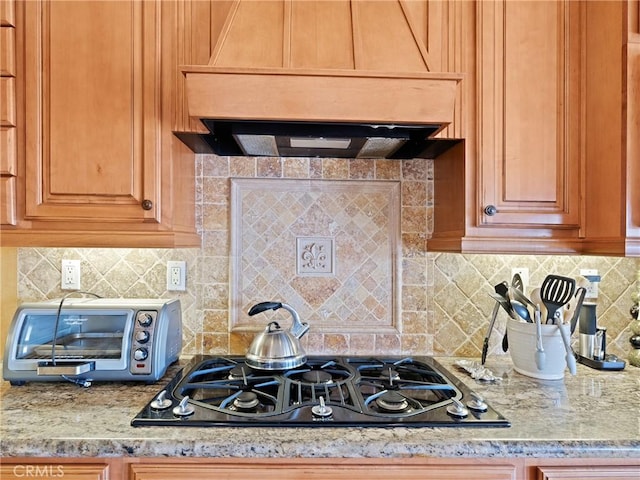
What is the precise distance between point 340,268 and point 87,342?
3.03 ft

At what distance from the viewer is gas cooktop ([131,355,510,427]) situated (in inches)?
39.2

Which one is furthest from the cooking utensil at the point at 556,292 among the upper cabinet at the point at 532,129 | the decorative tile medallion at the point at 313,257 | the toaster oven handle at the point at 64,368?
the toaster oven handle at the point at 64,368

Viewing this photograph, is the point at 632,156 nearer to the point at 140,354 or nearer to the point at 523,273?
the point at 523,273

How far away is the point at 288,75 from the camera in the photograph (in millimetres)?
1076

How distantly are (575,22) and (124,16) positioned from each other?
1.44 m

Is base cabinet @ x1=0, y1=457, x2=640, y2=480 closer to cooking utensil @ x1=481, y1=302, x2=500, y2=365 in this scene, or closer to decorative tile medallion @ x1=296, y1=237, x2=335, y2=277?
cooking utensil @ x1=481, y1=302, x2=500, y2=365

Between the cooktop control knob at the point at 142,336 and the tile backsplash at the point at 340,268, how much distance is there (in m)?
0.31

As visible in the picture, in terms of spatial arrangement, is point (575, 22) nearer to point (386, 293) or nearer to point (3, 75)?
point (386, 293)

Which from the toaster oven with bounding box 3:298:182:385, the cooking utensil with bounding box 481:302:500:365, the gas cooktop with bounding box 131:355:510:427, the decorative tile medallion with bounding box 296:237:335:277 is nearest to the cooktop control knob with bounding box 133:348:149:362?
the toaster oven with bounding box 3:298:182:385

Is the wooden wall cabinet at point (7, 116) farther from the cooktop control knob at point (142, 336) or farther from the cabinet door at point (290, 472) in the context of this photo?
the cabinet door at point (290, 472)

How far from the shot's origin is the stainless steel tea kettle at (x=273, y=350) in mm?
1345

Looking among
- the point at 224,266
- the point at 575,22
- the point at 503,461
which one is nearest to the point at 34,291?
the point at 224,266

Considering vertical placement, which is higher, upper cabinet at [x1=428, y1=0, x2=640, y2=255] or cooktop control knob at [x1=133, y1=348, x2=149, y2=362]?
upper cabinet at [x1=428, y1=0, x2=640, y2=255]

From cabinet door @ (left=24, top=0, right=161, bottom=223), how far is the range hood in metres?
0.21
